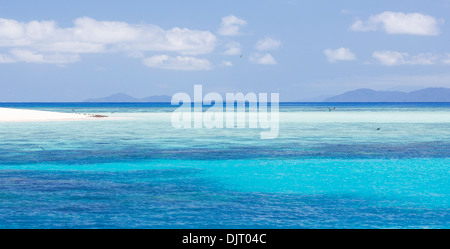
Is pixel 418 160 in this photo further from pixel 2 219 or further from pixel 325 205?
pixel 2 219

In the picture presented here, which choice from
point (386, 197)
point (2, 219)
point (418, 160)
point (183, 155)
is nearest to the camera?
point (2, 219)

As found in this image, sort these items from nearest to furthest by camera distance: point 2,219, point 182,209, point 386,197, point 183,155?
1. point 2,219
2. point 182,209
3. point 386,197
4. point 183,155

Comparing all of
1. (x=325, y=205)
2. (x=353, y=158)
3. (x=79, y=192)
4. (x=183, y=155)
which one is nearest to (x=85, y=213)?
(x=79, y=192)

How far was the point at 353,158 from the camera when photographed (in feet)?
75.2

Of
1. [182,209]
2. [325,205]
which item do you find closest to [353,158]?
[325,205]

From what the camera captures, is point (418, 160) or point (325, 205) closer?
point (325, 205)

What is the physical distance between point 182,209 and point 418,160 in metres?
12.7

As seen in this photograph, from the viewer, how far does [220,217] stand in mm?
12180

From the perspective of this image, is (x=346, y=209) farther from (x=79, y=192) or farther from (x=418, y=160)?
(x=418, y=160)
